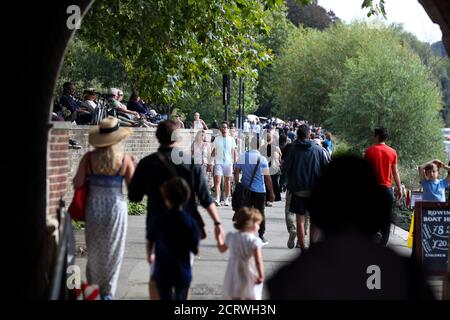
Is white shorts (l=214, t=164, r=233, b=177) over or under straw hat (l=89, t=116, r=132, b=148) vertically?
over

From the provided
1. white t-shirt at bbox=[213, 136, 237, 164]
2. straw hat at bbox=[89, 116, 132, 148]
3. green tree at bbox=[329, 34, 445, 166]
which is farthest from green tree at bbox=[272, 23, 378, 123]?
straw hat at bbox=[89, 116, 132, 148]

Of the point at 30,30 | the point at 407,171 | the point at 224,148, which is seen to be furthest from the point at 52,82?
the point at 407,171

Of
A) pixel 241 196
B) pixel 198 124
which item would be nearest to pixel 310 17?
pixel 198 124

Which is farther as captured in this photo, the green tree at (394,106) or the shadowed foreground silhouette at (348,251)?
the green tree at (394,106)

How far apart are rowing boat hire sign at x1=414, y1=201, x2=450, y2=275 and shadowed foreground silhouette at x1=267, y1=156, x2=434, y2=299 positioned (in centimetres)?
787

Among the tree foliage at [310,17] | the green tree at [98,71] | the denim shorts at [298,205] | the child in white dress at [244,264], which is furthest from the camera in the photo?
the tree foliage at [310,17]

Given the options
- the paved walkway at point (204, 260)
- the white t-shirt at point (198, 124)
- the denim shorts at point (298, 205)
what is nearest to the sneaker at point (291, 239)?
the paved walkway at point (204, 260)

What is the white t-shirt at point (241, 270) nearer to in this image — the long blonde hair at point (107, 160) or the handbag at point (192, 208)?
the handbag at point (192, 208)

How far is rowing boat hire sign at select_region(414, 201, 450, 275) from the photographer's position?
39.9 feet

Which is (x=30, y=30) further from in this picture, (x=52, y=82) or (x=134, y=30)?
(x=134, y=30)

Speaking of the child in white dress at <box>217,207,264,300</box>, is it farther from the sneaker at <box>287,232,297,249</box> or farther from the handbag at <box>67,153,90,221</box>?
the sneaker at <box>287,232,297,249</box>

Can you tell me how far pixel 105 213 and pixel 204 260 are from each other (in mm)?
4256

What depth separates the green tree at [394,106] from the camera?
45719 millimetres

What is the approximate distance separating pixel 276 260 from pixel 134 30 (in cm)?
571
